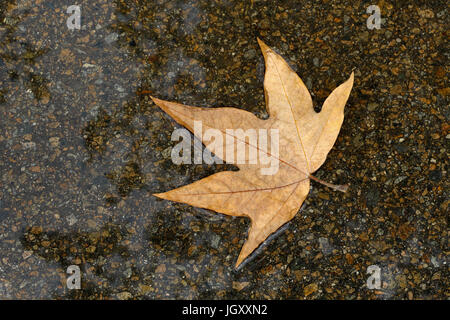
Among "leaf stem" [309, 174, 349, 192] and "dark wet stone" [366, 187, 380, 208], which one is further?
"dark wet stone" [366, 187, 380, 208]

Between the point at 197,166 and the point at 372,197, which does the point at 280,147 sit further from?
the point at 372,197

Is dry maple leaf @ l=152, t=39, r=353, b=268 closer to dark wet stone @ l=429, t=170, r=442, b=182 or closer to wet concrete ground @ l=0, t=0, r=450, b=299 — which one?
wet concrete ground @ l=0, t=0, r=450, b=299

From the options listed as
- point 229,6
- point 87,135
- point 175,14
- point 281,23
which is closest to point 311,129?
point 281,23

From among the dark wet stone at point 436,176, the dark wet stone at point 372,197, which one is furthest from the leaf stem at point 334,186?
the dark wet stone at point 436,176

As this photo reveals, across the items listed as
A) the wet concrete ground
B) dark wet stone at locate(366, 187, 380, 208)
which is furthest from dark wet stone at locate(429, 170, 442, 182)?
dark wet stone at locate(366, 187, 380, 208)

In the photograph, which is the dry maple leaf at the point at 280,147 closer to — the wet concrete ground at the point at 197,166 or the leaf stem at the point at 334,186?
the leaf stem at the point at 334,186
